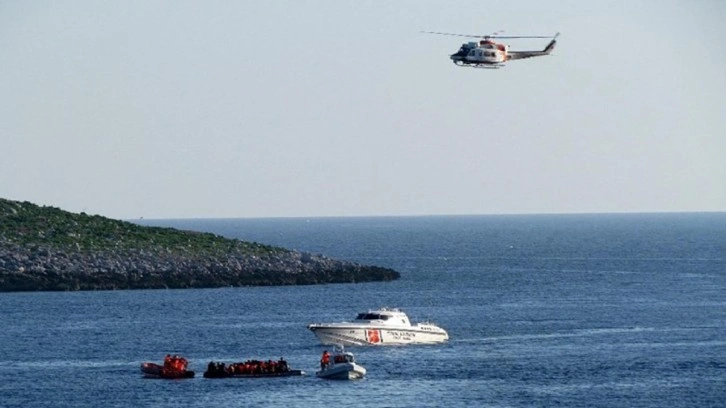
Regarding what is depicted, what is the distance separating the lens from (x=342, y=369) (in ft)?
317

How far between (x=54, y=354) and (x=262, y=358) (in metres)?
13.8

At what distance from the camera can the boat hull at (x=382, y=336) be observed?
371 feet

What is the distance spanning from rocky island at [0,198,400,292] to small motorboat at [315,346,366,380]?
68.0m

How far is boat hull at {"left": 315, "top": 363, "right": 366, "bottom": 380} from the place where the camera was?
317ft

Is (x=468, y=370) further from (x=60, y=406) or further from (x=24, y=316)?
(x=24, y=316)

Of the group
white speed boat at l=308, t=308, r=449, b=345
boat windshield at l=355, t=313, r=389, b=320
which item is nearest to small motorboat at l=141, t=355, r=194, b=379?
white speed boat at l=308, t=308, r=449, b=345

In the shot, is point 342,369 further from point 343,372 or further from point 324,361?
point 324,361


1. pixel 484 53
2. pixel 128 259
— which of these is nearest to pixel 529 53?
pixel 484 53

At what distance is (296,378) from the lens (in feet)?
320

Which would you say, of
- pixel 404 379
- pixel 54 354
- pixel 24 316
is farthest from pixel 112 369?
pixel 24 316

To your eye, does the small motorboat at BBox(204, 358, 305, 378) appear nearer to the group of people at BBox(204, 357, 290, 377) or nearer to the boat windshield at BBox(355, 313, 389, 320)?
the group of people at BBox(204, 357, 290, 377)

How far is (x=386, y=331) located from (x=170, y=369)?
21.7 metres

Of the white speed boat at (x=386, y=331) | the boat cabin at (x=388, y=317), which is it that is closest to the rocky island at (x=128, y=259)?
the boat cabin at (x=388, y=317)

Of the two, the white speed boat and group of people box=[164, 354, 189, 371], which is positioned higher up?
the white speed boat
